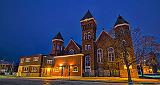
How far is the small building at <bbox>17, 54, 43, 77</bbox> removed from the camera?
58.0 meters

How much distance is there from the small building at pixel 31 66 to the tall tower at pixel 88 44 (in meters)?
20.5

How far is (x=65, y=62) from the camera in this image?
166 ft

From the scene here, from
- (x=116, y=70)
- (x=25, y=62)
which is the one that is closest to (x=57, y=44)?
(x=25, y=62)

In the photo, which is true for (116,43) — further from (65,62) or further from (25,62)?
(25,62)

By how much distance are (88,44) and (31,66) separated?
1074 inches

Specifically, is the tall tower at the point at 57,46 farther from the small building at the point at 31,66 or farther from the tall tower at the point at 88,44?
the tall tower at the point at 88,44

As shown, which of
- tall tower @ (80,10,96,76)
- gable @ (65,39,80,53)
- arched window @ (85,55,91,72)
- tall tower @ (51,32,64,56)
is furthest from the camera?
tall tower @ (51,32,64,56)

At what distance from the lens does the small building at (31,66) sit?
58000 mm

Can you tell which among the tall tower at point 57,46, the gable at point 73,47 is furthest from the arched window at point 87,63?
the tall tower at point 57,46

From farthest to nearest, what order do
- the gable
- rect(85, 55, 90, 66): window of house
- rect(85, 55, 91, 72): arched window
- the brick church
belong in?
the gable
rect(85, 55, 90, 66): window of house
rect(85, 55, 91, 72): arched window
the brick church

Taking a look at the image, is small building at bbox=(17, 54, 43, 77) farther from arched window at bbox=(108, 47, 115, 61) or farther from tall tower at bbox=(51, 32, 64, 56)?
arched window at bbox=(108, 47, 115, 61)

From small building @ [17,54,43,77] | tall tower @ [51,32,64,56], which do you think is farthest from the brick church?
tall tower @ [51,32,64,56]

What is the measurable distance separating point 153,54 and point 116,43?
7.85 m

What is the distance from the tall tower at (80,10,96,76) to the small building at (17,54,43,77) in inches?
808
